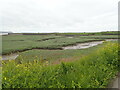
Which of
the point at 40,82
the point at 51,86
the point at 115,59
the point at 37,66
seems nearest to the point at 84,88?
the point at 51,86

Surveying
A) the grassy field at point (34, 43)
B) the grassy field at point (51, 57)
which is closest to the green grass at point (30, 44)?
the grassy field at point (34, 43)

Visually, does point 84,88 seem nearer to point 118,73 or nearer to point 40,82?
point 40,82

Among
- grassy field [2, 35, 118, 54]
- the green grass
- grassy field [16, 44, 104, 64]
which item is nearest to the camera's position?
grassy field [16, 44, 104, 64]

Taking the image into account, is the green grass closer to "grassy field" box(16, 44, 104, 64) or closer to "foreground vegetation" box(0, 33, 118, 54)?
"foreground vegetation" box(0, 33, 118, 54)

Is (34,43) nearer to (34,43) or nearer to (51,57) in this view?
(34,43)

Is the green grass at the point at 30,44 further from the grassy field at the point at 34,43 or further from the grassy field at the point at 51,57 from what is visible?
the grassy field at the point at 51,57

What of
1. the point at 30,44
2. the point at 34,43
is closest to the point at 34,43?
the point at 34,43

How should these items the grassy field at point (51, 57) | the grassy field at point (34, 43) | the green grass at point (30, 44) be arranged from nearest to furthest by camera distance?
the grassy field at point (51, 57)
the green grass at point (30, 44)
the grassy field at point (34, 43)

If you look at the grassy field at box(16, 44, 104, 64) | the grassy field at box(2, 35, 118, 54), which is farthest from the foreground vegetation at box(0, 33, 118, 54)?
the grassy field at box(16, 44, 104, 64)

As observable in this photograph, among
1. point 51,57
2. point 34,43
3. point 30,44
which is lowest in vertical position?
point 51,57

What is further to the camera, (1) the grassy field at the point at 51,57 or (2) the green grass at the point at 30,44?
(2) the green grass at the point at 30,44

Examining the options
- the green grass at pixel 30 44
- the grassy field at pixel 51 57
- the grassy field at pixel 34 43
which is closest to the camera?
the grassy field at pixel 51 57

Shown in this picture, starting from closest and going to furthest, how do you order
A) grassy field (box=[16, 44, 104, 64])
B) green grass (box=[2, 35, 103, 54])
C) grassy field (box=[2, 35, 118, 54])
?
grassy field (box=[16, 44, 104, 64]), green grass (box=[2, 35, 103, 54]), grassy field (box=[2, 35, 118, 54])

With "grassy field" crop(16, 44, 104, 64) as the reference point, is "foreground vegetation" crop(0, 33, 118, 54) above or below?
above
